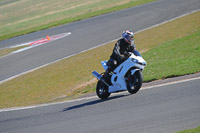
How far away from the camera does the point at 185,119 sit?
683 centimetres

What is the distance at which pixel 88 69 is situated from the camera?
1639 centimetres

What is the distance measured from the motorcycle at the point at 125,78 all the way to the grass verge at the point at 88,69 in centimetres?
161

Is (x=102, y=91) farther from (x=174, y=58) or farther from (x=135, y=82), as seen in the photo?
(x=174, y=58)

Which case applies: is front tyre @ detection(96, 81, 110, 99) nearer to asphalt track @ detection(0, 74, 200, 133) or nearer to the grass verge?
asphalt track @ detection(0, 74, 200, 133)

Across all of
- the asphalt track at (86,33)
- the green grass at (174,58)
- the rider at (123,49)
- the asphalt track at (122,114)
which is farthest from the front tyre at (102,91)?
the asphalt track at (86,33)

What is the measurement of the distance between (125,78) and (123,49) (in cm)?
79

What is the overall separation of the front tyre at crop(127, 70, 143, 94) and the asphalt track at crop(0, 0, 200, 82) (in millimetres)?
9910

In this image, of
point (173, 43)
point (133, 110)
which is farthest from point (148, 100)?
point (173, 43)

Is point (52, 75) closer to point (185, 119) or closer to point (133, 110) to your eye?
point (133, 110)

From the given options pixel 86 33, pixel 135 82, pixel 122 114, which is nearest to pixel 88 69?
pixel 135 82

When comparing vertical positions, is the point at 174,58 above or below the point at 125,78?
below

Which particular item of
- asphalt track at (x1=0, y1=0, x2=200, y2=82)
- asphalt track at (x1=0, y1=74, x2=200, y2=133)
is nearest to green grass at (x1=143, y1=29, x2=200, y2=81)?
asphalt track at (x1=0, y1=74, x2=200, y2=133)

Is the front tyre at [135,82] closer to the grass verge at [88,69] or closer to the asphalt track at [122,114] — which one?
the asphalt track at [122,114]

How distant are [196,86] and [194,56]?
14.9ft
